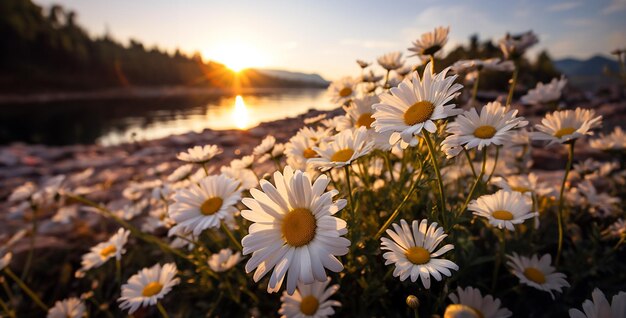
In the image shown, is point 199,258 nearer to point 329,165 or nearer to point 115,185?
point 329,165

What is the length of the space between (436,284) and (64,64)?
57303 mm

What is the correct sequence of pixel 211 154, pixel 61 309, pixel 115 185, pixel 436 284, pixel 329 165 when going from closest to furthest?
pixel 329 165
pixel 436 284
pixel 211 154
pixel 61 309
pixel 115 185

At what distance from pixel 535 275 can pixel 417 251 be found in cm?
71

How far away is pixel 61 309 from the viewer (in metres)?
2.01

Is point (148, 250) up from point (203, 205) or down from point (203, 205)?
down

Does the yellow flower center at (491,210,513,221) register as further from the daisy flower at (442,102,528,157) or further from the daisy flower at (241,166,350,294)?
the daisy flower at (241,166,350,294)

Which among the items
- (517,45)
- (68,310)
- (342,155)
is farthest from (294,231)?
(68,310)

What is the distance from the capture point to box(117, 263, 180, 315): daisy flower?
1.56 metres

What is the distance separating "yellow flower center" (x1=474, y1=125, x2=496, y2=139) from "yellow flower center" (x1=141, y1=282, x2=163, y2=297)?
157cm

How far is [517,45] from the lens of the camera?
1821 millimetres

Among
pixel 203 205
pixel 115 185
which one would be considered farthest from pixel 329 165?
pixel 115 185

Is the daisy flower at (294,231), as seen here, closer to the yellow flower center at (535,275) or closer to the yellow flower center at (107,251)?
the yellow flower center at (535,275)

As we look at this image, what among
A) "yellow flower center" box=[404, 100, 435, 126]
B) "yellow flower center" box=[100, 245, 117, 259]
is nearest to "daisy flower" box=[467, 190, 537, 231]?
"yellow flower center" box=[404, 100, 435, 126]

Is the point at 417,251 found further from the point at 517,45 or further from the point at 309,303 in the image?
the point at 517,45
